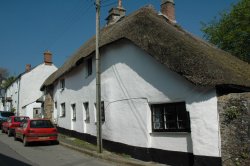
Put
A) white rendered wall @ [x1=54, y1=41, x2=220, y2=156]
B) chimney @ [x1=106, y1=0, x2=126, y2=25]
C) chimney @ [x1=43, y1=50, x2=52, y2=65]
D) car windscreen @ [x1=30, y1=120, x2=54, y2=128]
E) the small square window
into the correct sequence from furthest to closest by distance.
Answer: chimney @ [x1=43, y1=50, x2=52, y2=65], chimney @ [x1=106, y1=0, x2=126, y2=25], the small square window, car windscreen @ [x1=30, y1=120, x2=54, y2=128], white rendered wall @ [x1=54, y1=41, x2=220, y2=156]

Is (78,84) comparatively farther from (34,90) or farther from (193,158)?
(34,90)

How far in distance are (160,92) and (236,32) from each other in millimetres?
23809

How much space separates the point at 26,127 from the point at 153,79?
8.71m

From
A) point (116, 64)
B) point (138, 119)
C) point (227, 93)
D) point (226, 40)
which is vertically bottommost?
point (138, 119)

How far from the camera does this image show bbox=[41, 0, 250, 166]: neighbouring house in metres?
9.75

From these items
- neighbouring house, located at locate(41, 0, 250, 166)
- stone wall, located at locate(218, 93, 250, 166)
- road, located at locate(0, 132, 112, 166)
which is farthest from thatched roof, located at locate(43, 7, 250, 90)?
road, located at locate(0, 132, 112, 166)

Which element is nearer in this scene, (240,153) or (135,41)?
(240,153)

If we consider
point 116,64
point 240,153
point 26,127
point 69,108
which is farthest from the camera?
point 69,108

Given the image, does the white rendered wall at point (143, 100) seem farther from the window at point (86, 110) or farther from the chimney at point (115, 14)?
the chimney at point (115, 14)

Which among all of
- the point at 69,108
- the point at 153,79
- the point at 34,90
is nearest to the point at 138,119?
the point at 153,79

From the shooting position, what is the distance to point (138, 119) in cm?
1255

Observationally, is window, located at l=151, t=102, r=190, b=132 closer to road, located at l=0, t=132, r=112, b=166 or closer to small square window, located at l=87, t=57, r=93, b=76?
road, located at l=0, t=132, r=112, b=166

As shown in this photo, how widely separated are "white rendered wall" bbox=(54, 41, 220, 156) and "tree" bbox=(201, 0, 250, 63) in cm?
2072

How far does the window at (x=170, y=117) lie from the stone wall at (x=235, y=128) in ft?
4.93
